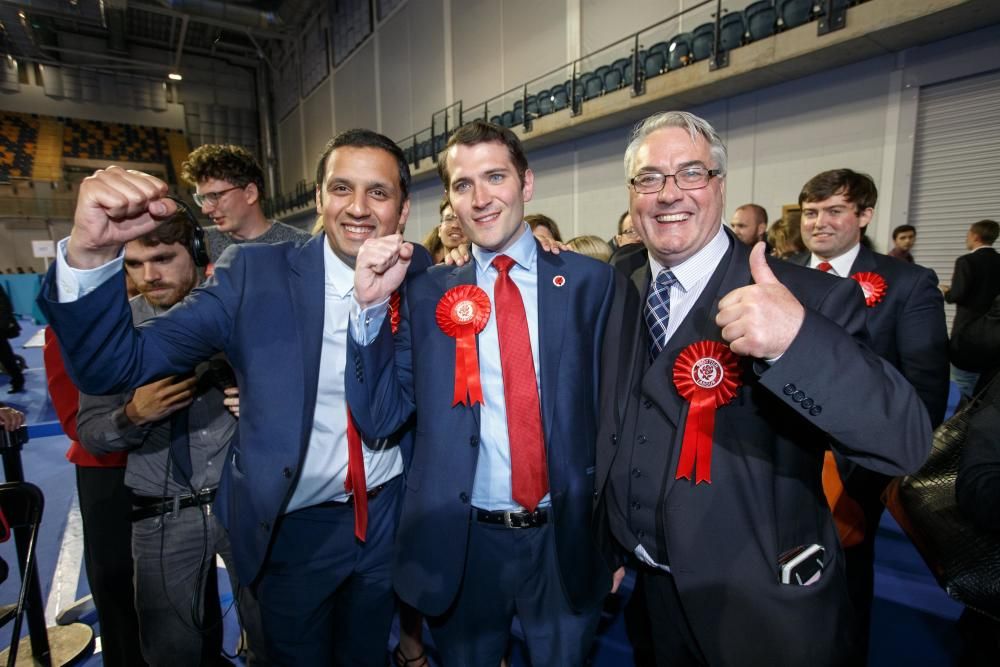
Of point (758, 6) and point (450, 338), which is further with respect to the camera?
point (758, 6)

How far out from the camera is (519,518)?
1576 millimetres

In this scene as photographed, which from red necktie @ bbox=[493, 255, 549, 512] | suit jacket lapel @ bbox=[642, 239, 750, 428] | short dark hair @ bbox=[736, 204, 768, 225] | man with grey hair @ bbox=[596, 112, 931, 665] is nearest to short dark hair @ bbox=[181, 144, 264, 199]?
red necktie @ bbox=[493, 255, 549, 512]

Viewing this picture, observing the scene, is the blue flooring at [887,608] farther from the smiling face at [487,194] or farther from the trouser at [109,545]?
the smiling face at [487,194]

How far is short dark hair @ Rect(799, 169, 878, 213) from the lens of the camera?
96.3 inches

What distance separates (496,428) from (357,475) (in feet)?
1.51

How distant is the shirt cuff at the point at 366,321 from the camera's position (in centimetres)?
141

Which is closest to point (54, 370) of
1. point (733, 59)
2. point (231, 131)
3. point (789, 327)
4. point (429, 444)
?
point (429, 444)

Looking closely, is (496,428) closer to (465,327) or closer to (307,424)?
(465,327)

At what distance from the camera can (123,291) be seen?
1.15 meters

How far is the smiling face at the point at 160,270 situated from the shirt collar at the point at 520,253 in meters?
1.09

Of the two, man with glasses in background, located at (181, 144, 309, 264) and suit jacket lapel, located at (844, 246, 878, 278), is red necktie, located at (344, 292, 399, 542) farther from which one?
suit jacket lapel, located at (844, 246, 878, 278)

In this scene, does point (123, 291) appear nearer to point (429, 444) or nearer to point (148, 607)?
point (429, 444)

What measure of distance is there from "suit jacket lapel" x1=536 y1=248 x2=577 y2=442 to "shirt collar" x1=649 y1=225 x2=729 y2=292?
360 mm

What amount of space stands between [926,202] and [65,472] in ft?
35.3
